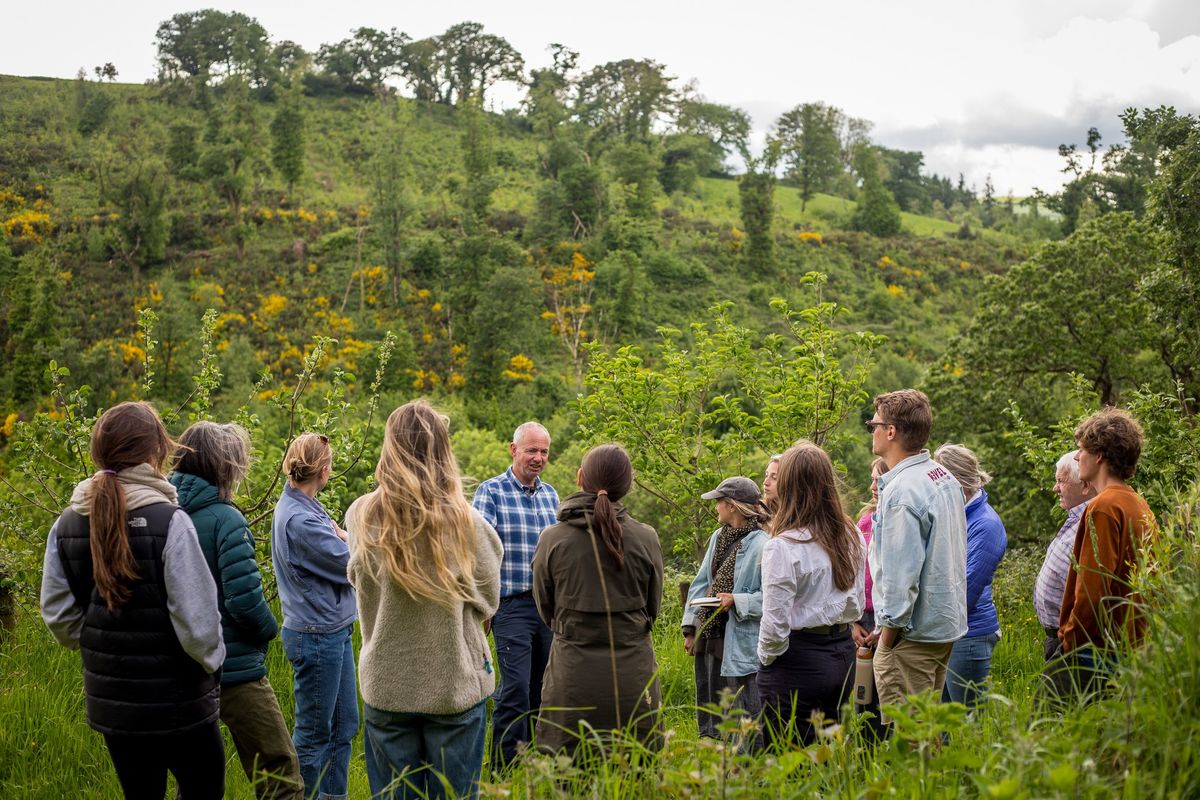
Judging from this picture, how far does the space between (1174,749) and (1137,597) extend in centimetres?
127

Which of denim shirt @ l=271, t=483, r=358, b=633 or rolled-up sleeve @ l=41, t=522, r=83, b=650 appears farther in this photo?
denim shirt @ l=271, t=483, r=358, b=633

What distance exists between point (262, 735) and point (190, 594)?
906 mm

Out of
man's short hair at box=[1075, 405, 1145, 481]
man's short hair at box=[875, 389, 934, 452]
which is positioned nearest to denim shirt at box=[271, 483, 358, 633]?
man's short hair at box=[875, 389, 934, 452]

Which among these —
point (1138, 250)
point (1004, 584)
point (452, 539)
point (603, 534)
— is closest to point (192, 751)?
point (452, 539)

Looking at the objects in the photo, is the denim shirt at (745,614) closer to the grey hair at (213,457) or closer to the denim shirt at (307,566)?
the denim shirt at (307,566)

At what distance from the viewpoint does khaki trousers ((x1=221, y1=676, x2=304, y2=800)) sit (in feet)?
11.5

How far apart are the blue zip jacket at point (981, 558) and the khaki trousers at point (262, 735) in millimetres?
3074

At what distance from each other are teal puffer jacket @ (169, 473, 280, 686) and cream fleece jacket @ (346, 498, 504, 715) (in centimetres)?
57

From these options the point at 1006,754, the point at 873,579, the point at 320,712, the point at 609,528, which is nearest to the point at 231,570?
the point at 320,712

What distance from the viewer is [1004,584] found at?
28.7 ft

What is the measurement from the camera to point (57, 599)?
3014 millimetres

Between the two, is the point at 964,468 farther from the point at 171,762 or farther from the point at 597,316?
the point at 597,316

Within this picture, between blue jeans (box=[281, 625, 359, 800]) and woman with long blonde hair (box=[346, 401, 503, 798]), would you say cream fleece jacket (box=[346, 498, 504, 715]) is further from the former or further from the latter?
blue jeans (box=[281, 625, 359, 800])

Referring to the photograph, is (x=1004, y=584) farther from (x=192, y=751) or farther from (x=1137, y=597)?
(x=192, y=751)
